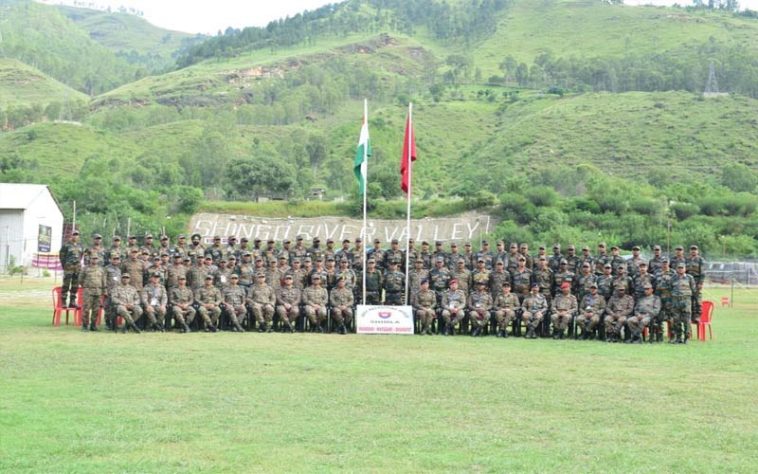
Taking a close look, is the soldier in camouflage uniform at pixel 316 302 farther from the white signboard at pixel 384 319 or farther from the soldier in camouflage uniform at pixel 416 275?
the soldier in camouflage uniform at pixel 416 275

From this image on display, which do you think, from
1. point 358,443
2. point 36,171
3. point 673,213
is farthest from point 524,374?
point 36,171

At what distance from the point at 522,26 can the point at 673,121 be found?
9063 centimetres

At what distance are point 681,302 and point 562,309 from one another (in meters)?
2.14

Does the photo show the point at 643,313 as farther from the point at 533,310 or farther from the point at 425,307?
the point at 425,307

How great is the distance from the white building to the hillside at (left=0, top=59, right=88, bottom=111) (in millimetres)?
101116

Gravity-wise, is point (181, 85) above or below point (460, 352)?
above

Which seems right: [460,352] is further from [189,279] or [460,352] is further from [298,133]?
[298,133]

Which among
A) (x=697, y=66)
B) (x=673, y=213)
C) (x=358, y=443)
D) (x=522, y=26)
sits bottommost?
→ (x=358, y=443)

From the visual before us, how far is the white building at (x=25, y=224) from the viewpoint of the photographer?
4572 cm

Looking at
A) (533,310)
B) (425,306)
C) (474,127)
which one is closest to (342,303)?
(425,306)

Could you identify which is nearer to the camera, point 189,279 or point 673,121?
point 189,279

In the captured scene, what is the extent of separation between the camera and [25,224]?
46875 mm

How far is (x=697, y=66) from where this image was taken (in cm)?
12625

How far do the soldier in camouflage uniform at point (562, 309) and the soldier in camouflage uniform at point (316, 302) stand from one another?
4338 mm
